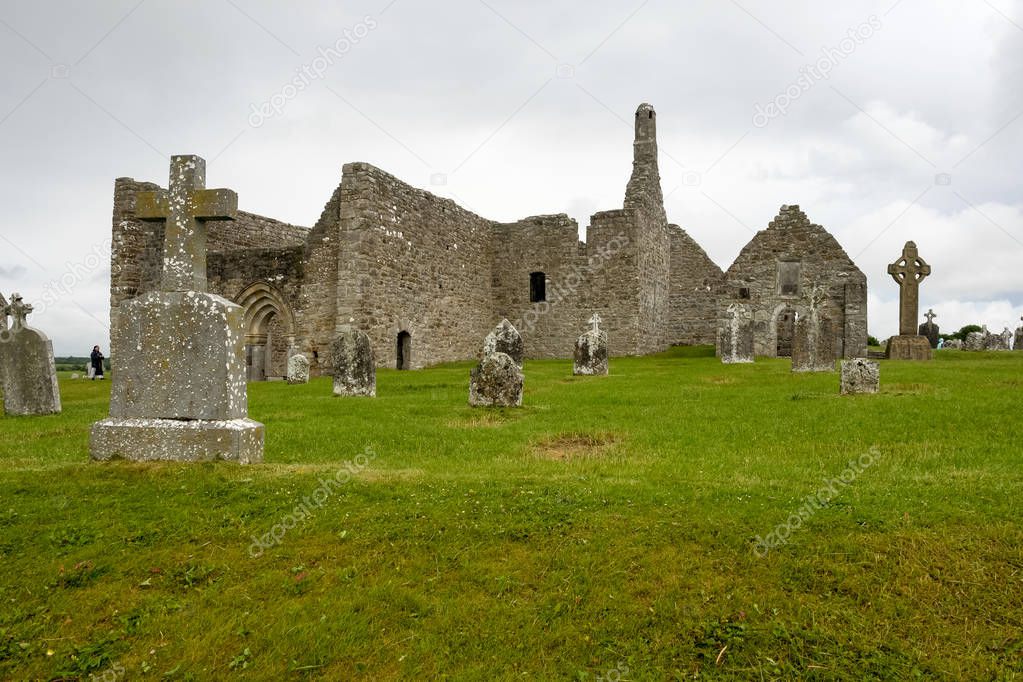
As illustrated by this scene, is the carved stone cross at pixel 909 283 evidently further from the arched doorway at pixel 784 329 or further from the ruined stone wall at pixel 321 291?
the ruined stone wall at pixel 321 291

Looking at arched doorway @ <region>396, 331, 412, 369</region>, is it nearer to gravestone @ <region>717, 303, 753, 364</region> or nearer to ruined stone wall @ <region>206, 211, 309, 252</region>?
ruined stone wall @ <region>206, 211, 309, 252</region>

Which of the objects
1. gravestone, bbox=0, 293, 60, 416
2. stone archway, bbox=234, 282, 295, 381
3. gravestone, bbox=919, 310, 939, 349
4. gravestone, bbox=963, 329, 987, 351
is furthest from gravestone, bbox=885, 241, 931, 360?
gravestone, bbox=0, 293, 60, 416

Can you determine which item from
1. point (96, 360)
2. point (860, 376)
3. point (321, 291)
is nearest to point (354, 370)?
point (860, 376)

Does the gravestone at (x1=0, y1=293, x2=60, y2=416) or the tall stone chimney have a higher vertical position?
the tall stone chimney

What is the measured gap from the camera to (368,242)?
21547mm

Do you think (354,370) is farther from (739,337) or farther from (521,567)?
(739,337)

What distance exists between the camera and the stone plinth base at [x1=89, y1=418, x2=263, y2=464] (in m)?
6.53

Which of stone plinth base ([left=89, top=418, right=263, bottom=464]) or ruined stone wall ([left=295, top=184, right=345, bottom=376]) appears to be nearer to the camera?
stone plinth base ([left=89, top=418, right=263, bottom=464])

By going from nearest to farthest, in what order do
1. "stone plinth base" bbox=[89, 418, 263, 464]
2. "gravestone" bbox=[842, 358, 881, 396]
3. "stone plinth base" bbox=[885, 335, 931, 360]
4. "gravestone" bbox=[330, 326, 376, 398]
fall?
"stone plinth base" bbox=[89, 418, 263, 464] → "gravestone" bbox=[842, 358, 881, 396] → "gravestone" bbox=[330, 326, 376, 398] → "stone plinth base" bbox=[885, 335, 931, 360]

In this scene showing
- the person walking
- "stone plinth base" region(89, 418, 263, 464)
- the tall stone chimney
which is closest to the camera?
"stone plinth base" region(89, 418, 263, 464)

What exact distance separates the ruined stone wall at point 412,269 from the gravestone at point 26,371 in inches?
400

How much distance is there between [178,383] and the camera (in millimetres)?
6660

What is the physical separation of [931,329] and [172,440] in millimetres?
37678

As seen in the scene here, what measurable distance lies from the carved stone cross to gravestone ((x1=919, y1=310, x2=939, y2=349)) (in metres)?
15.0
